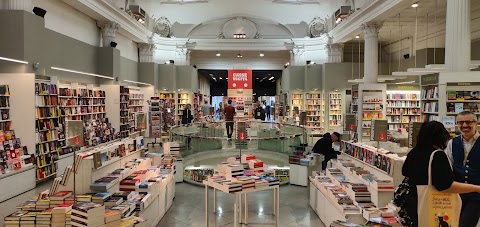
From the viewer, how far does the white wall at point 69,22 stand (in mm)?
9689

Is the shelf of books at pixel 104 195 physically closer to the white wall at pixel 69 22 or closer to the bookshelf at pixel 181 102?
the white wall at pixel 69 22

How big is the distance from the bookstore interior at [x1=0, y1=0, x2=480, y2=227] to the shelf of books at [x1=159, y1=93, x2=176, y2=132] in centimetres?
10

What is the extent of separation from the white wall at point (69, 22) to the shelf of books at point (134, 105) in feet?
11.2

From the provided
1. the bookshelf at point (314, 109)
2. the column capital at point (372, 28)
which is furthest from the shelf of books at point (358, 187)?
the bookshelf at point (314, 109)

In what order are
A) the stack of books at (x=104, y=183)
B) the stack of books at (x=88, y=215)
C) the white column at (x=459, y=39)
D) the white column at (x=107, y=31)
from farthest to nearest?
the white column at (x=107, y=31) < the white column at (x=459, y=39) < the stack of books at (x=104, y=183) < the stack of books at (x=88, y=215)

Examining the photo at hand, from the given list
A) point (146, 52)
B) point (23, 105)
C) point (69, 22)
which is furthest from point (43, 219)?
point (146, 52)

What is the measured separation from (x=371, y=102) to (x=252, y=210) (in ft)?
24.8

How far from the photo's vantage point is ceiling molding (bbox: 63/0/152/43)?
10859mm

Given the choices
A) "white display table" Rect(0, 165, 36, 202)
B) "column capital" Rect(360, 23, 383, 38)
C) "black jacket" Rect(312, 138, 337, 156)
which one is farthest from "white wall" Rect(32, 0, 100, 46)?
"column capital" Rect(360, 23, 383, 38)

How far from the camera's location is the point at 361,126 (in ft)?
40.7

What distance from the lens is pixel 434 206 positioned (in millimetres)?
2779

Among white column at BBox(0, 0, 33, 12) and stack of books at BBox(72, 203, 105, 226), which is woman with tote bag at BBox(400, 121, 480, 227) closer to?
stack of books at BBox(72, 203, 105, 226)

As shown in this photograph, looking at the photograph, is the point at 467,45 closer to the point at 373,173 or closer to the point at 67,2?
the point at 373,173

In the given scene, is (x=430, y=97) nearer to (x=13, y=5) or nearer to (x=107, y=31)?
(x=13, y=5)
